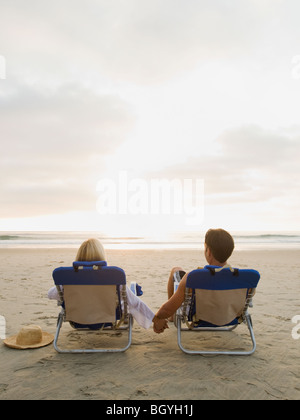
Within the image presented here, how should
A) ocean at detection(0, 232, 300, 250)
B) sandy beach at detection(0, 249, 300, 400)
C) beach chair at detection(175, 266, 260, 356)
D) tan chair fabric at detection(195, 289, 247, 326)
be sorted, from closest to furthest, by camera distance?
sandy beach at detection(0, 249, 300, 400) → beach chair at detection(175, 266, 260, 356) → tan chair fabric at detection(195, 289, 247, 326) → ocean at detection(0, 232, 300, 250)

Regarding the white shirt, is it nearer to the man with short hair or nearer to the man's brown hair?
the man with short hair

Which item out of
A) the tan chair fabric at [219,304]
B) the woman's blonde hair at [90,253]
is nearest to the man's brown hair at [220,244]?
the tan chair fabric at [219,304]

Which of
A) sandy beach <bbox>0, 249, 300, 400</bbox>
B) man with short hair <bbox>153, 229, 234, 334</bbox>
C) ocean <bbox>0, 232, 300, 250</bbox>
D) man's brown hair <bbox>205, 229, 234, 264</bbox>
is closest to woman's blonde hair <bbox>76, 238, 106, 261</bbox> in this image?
man with short hair <bbox>153, 229, 234, 334</bbox>

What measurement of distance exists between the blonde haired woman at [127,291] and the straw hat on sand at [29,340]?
0.50 m

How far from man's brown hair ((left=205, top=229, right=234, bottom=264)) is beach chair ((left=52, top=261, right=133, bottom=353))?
1.00 m

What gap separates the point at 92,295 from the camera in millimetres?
3670

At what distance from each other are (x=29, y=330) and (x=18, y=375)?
865 millimetres

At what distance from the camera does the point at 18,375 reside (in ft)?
10.4

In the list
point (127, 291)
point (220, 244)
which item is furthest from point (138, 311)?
point (220, 244)

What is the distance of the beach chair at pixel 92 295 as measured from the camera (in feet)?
11.6

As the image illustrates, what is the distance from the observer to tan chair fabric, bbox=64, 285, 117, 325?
3650 mm

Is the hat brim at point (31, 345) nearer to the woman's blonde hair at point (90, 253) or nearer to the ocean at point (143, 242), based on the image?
the woman's blonde hair at point (90, 253)

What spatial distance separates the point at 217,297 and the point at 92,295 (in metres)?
1.35
